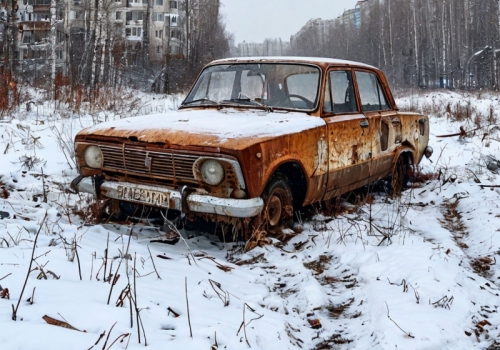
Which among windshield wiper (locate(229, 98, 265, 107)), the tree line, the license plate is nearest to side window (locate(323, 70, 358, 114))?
windshield wiper (locate(229, 98, 265, 107))

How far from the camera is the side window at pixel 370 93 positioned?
18.1 ft

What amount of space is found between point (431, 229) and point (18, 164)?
15.7ft

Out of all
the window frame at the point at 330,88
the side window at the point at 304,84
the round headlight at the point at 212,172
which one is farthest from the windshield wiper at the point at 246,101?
the round headlight at the point at 212,172

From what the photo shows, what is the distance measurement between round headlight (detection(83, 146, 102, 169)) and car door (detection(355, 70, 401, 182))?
9.44ft

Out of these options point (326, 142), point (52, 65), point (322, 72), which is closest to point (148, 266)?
point (326, 142)

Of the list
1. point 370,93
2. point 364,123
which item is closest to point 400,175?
point 370,93

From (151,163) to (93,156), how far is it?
2.22 feet

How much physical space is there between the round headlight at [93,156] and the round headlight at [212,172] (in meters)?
1.08

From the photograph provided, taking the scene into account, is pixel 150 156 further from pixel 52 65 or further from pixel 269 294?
pixel 52 65

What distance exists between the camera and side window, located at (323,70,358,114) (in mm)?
4871

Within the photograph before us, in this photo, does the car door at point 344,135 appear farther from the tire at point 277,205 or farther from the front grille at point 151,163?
the front grille at point 151,163

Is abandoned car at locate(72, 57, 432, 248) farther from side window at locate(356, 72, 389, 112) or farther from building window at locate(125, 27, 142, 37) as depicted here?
building window at locate(125, 27, 142, 37)

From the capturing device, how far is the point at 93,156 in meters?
4.21

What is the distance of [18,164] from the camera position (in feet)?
19.4
